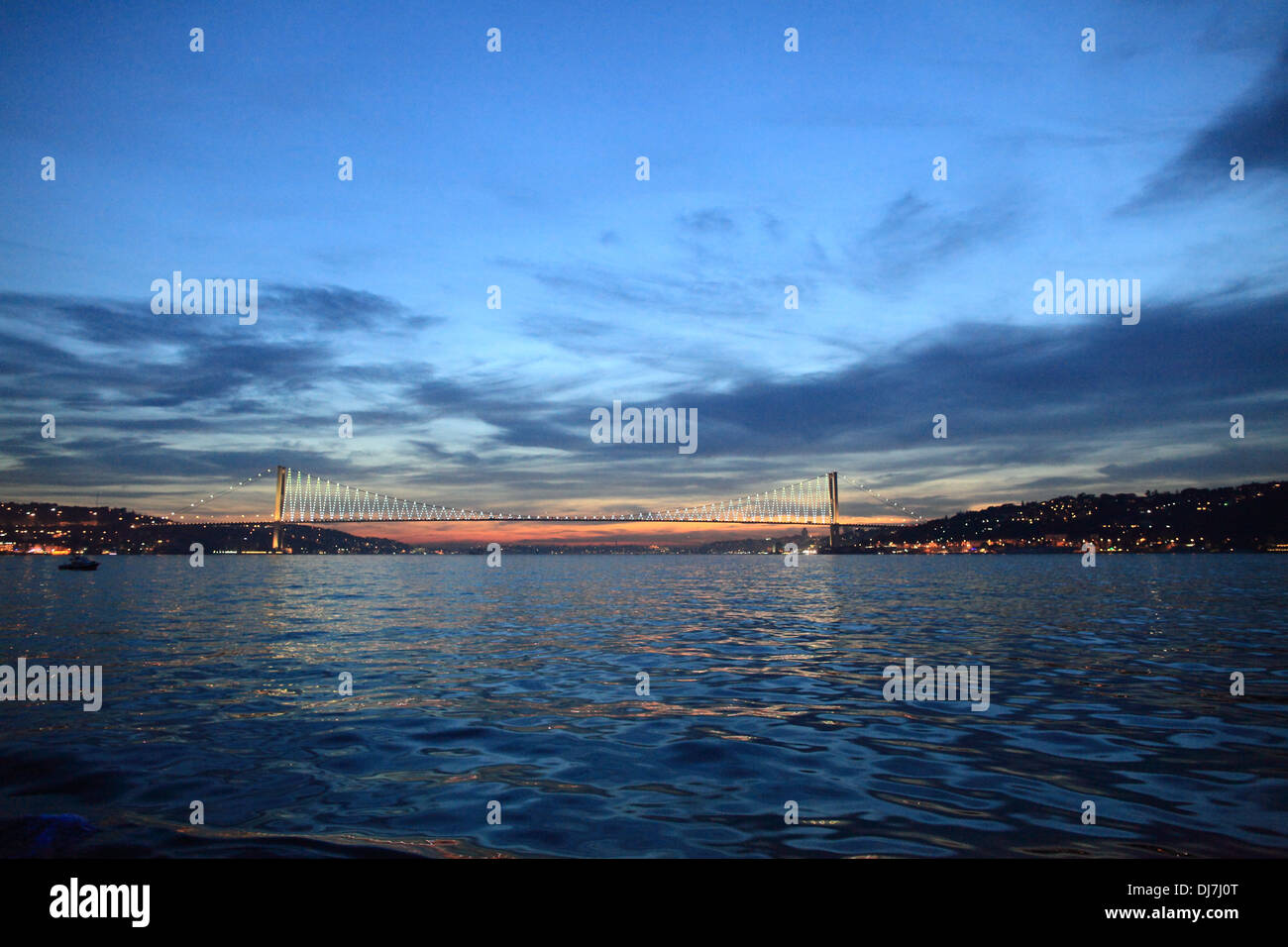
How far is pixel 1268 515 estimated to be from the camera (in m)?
141

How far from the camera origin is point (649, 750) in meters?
8.86

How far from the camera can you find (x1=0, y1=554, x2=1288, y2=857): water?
20.0 ft

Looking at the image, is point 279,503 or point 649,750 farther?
point 279,503

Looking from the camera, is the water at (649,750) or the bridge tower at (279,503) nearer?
the water at (649,750)

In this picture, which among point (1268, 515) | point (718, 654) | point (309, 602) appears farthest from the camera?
point (1268, 515)

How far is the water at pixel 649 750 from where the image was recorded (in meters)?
6.11

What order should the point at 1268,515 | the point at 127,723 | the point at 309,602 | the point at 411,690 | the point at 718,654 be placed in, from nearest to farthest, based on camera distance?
the point at 127,723, the point at 411,690, the point at 718,654, the point at 309,602, the point at 1268,515

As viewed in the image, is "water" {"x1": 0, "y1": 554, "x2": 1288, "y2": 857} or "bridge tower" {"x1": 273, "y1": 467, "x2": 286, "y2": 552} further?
"bridge tower" {"x1": 273, "y1": 467, "x2": 286, "y2": 552}
